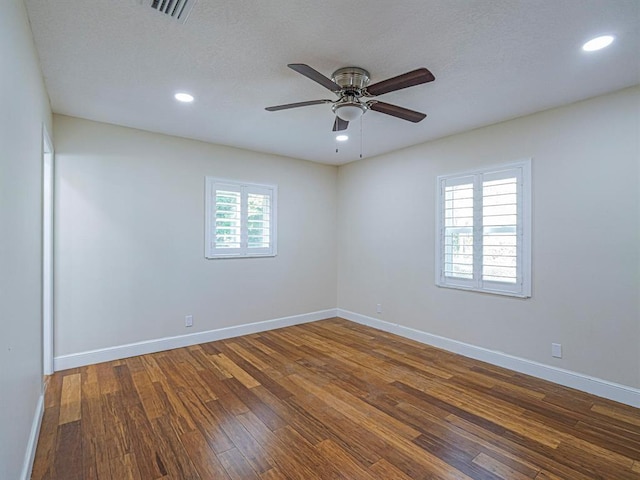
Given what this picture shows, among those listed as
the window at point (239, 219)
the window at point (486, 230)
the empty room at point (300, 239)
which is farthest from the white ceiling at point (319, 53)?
the window at point (239, 219)

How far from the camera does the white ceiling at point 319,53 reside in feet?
6.06

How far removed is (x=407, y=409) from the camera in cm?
265

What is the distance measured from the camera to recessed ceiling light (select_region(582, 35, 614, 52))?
81.0 inches


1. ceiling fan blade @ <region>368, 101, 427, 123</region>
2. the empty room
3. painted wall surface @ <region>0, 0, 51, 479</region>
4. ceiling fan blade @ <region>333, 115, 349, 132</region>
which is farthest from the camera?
ceiling fan blade @ <region>333, 115, 349, 132</region>

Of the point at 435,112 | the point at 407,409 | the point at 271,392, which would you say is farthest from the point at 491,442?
the point at 435,112

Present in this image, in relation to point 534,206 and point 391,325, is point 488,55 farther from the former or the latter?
point 391,325

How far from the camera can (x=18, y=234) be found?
5.74 feet

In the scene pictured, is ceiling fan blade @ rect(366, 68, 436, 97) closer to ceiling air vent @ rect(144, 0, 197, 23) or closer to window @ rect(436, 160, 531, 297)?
ceiling air vent @ rect(144, 0, 197, 23)

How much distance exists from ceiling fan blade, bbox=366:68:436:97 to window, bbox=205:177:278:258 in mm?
2702

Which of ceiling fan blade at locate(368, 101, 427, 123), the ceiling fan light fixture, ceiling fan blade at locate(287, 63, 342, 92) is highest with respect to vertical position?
ceiling fan blade at locate(287, 63, 342, 92)

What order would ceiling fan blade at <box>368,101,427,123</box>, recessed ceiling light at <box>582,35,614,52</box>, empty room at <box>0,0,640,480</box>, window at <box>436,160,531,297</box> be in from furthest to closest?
window at <box>436,160,531,297</box>, ceiling fan blade at <box>368,101,427,123</box>, recessed ceiling light at <box>582,35,614,52</box>, empty room at <box>0,0,640,480</box>

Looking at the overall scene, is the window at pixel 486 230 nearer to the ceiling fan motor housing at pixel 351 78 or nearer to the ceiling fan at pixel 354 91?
the ceiling fan at pixel 354 91

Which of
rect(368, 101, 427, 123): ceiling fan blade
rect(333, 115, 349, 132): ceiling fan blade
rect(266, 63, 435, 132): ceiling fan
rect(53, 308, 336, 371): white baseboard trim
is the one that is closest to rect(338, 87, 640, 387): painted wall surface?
rect(368, 101, 427, 123): ceiling fan blade

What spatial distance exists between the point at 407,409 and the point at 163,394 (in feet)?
6.93
